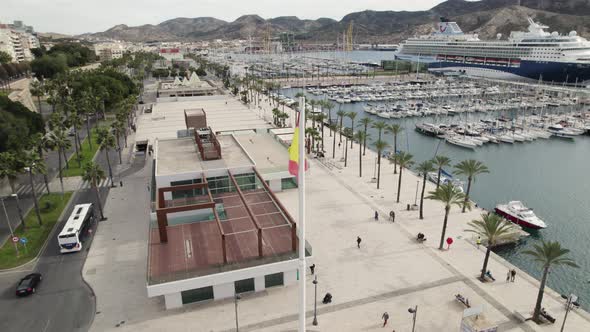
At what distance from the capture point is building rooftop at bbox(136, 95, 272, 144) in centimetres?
9025

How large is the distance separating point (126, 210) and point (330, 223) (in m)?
27.1

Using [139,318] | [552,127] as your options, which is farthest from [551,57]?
[139,318]

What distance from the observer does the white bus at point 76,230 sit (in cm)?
3912

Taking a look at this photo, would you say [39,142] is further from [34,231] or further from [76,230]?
[76,230]

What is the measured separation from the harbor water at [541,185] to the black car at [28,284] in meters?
42.7

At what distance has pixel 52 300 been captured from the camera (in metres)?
32.7

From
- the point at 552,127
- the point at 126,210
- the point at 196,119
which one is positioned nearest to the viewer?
the point at 126,210

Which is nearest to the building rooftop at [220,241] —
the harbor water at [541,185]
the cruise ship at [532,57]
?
A: the harbor water at [541,185]

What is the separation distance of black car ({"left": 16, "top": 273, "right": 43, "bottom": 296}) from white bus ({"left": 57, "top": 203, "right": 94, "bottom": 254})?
4630mm

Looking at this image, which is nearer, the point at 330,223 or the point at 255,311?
the point at 255,311

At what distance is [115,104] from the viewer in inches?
4193

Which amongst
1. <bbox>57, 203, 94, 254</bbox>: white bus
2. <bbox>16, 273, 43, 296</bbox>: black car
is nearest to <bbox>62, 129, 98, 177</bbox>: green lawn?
<bbox>57, 203, 94, 254</bbox>: white bus

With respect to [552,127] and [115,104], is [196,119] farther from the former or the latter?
[552,127]

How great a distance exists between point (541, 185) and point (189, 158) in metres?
60.1
